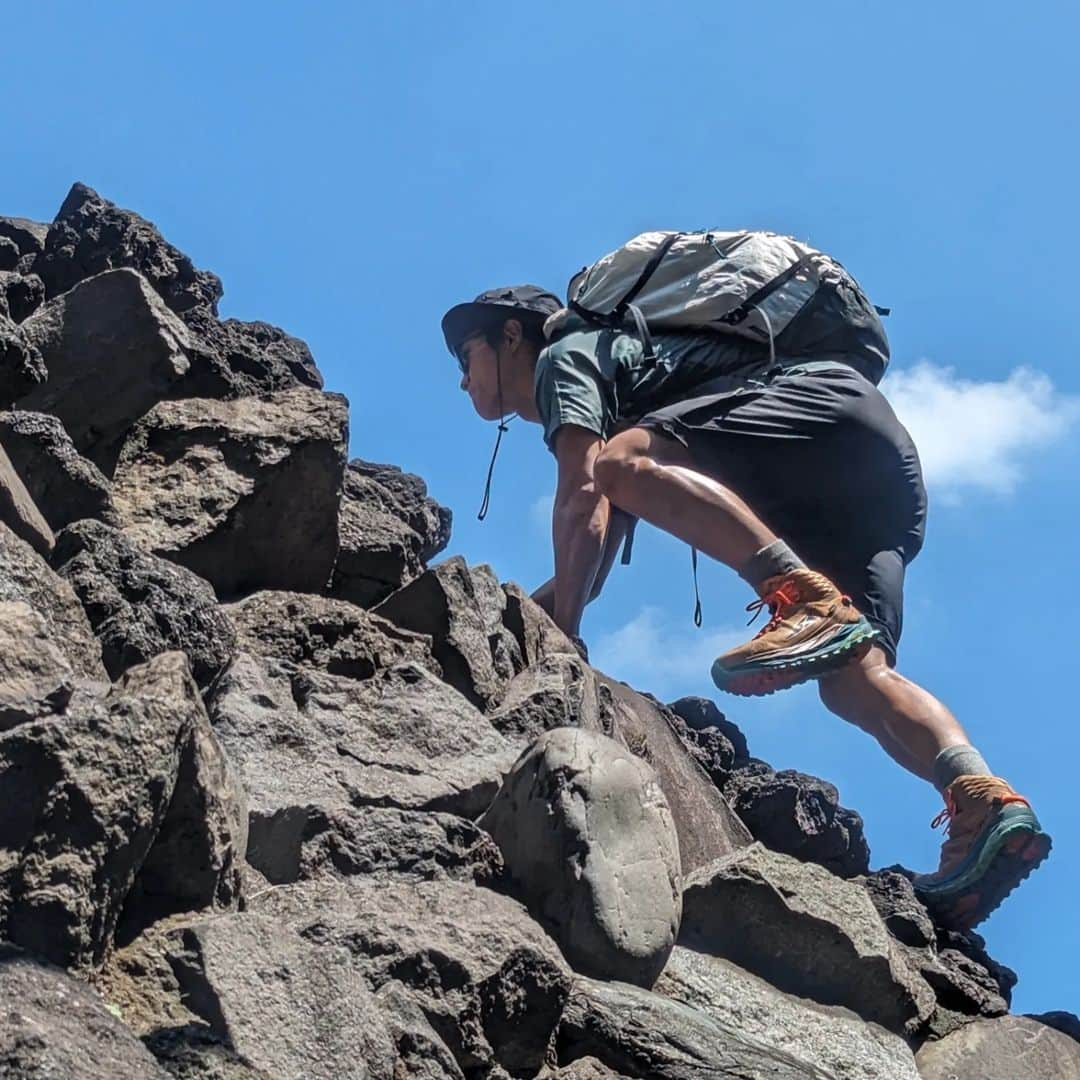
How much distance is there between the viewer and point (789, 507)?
812cm

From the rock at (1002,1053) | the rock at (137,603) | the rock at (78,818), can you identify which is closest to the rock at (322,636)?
the rock at (137,603)

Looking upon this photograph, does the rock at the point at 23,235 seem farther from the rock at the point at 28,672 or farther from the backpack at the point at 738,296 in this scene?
the rock at the point at 28,672

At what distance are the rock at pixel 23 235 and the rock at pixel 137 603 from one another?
3.24 m

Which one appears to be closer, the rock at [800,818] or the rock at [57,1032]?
the rock at [57,1032]

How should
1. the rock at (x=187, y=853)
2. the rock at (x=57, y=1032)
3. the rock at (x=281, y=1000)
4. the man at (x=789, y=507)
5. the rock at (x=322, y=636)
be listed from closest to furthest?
the rock at (x=57, y=1032) < the rock at (x=281, y=1000) < the rock at (x=187, y=853) < the rock at (x=322, y=636) < the man at (x=789, y=507)

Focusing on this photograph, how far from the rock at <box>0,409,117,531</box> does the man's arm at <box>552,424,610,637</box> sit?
2.11 metres

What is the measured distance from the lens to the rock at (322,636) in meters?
6.53

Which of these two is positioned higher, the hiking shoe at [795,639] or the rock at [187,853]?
the hiking shoe at [795,639]

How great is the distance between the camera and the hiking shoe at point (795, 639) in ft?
23.4

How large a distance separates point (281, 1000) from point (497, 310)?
527cm

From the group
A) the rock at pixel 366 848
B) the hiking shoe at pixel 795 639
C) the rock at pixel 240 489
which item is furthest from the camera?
the hiking shoe at pixel 795 639

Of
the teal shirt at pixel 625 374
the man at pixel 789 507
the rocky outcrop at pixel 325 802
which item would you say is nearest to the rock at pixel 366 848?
the rocky outcrop at pixel 325 802

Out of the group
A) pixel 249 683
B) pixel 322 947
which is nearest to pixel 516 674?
pixel 249 683

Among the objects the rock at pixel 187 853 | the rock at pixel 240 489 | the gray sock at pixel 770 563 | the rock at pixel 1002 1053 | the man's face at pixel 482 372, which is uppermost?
the man's face at pixel 482 372
